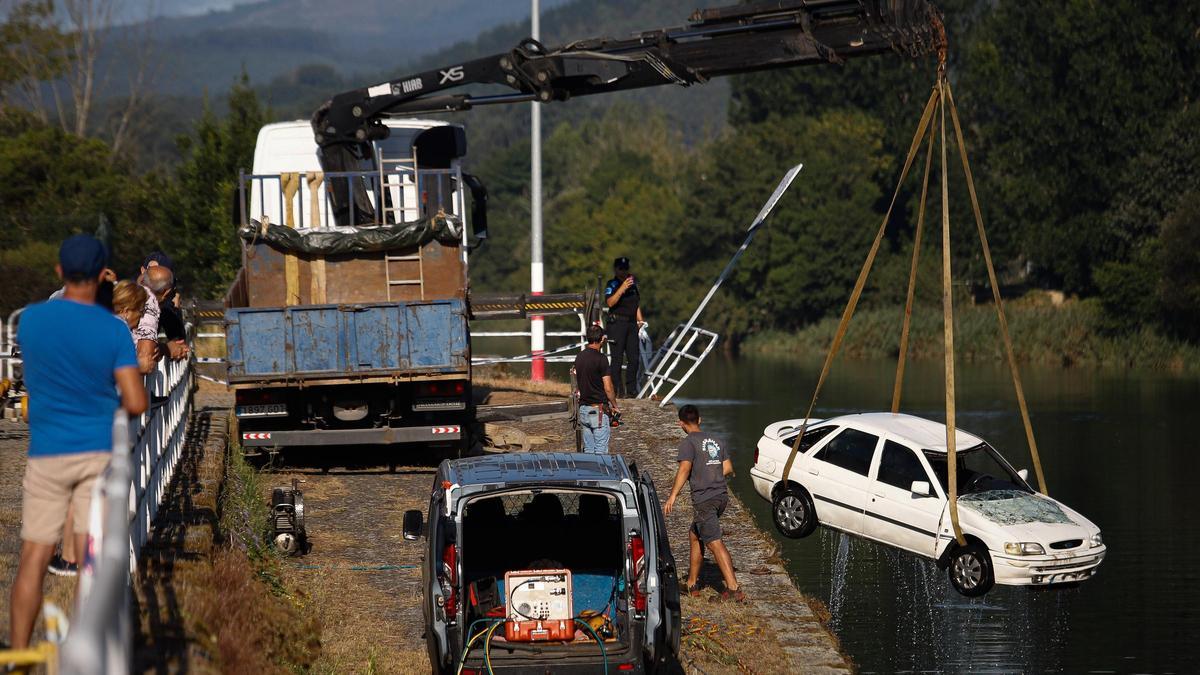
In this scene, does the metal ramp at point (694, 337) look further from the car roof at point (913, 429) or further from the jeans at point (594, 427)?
the jeans at point (594, 427)

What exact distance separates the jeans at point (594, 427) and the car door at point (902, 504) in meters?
2.85

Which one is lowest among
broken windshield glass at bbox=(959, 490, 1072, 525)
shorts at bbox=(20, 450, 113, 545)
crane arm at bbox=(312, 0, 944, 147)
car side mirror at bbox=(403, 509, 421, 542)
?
broken windshield glass at bbox=(959, 490, 1072, 525)

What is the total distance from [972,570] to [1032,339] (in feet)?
141

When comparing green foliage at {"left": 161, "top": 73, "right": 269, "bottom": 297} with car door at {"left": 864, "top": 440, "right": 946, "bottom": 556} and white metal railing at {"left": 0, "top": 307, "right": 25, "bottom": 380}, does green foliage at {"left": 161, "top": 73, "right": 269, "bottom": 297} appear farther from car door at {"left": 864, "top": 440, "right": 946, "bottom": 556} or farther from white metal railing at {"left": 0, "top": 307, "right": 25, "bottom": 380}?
car door at {"left": 864, "top": 440, "right": 946, "bottom": 556}

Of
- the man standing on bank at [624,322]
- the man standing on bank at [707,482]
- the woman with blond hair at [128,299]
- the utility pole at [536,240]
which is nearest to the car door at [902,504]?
the man standing on bank at [707,482]

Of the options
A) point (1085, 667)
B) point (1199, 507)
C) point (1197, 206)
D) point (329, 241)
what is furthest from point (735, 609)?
point (1197, 206)

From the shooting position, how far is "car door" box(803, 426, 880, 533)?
16.3 m

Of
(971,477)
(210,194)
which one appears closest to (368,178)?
(971,477)

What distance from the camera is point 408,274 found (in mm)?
19484

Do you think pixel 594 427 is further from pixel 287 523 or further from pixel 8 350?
pixel 8 350

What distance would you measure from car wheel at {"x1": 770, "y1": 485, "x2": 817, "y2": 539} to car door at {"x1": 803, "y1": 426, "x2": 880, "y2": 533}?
115 mm

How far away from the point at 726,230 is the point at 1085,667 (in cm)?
6392

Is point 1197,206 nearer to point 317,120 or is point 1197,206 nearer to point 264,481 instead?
point 317,120

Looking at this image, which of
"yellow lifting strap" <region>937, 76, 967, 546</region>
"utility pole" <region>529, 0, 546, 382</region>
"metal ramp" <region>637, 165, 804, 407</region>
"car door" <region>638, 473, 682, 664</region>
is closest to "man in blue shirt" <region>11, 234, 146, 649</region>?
"car door" <region>638, 473, 682, 664</region>
